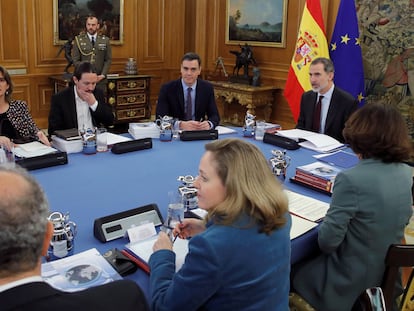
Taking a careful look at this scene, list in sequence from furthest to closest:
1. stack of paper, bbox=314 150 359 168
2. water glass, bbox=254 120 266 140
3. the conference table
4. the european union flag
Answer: the european union flag
water glass, bbox=254 120 266 140
stack of paper, bbox=314 150 359 168
the conference table

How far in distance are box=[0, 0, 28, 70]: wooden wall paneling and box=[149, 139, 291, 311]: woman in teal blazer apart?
18.1 feet

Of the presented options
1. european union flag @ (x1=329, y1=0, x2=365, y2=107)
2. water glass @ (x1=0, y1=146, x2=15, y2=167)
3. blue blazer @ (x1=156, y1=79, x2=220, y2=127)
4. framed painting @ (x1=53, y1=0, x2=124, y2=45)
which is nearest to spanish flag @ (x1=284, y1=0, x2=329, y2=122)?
european union flag @ (x1=329, y1=0, x2=365, y2=107)

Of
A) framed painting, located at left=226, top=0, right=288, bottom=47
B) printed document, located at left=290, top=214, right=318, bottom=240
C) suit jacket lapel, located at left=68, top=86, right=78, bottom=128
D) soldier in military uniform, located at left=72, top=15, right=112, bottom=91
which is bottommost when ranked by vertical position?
printed document, located at left=290, top=214, right=318, bottom=240

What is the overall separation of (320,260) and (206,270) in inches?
33.7

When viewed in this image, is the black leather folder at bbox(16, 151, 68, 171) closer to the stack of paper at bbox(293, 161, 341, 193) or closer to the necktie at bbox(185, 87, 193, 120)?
the stack of paper at bbox(293, 161, 341, 193)

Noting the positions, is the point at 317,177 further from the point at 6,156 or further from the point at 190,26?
the point at 190,26

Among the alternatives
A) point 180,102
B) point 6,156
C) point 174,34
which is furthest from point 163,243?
point 174,34

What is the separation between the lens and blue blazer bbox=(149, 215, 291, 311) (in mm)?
1234

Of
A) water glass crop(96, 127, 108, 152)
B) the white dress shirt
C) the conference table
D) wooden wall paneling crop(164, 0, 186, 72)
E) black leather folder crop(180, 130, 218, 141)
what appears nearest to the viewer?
the conference table

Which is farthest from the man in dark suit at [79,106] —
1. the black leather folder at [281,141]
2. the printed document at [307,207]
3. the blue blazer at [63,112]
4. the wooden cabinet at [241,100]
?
the wooden cabinet at [241,100]

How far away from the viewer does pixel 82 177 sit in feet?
7.84

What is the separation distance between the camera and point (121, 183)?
91.0 inches

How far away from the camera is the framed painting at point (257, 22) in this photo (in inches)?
245

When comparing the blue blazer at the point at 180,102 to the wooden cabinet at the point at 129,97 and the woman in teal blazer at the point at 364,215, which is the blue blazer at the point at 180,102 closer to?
the woman in teal blazer at the point at 364,215
